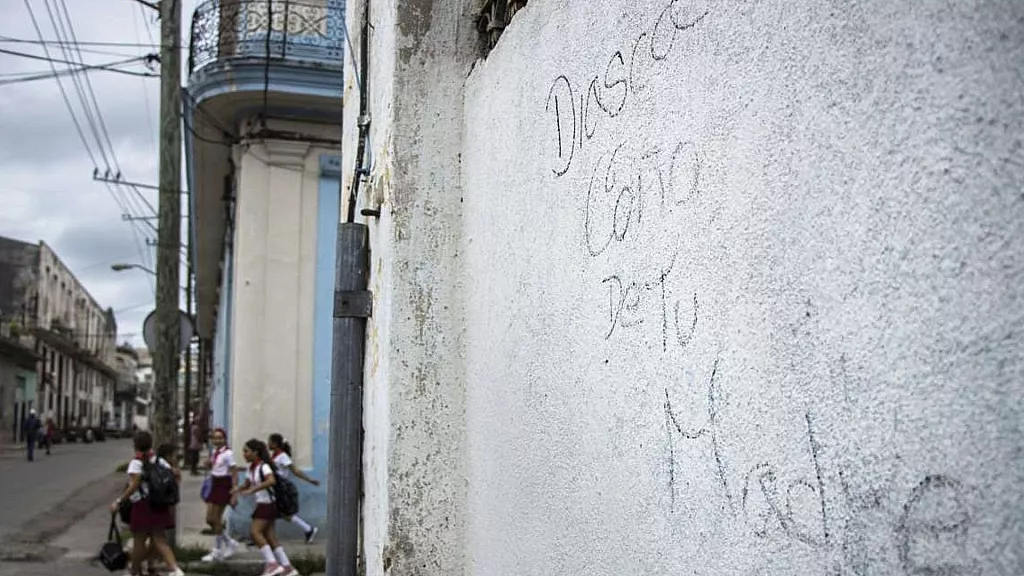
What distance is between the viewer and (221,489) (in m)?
11.2

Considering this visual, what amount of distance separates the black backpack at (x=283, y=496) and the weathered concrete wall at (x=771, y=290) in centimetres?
653

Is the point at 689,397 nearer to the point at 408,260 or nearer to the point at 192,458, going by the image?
the point at 408,260

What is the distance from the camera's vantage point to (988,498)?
1.31 meters

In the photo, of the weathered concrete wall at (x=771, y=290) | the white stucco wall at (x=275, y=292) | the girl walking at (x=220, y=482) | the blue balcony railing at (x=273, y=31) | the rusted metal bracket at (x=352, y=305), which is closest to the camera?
the weathered concrete wall at (x=771, y=290)

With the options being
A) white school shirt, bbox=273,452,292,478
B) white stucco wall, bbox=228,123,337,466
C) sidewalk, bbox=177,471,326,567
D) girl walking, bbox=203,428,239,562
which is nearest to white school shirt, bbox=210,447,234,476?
girl walking, bbox=203,428,239,562

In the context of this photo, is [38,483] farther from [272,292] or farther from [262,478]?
[262,478]

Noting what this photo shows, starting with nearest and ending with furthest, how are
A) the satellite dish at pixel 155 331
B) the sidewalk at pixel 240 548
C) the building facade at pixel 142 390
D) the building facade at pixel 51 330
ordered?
the sidewalk at pixel 240 548 < the satellite dish at pixel 155 331 < the building facade at pixel 51 330 < the building facade at pixel 142 390

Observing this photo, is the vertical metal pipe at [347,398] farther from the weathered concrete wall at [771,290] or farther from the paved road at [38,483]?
the paved road at [38,483]

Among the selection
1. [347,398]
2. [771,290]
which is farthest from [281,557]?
[771,290]

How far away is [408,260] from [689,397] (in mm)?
2178

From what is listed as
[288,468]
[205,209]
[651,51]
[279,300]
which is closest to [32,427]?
[205,209]

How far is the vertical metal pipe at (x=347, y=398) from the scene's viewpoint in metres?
4.50

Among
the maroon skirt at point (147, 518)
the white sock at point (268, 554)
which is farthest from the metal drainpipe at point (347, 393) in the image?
the maroon skirt at point (147, 518)

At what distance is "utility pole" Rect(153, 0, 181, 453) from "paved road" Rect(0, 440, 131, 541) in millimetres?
3025
